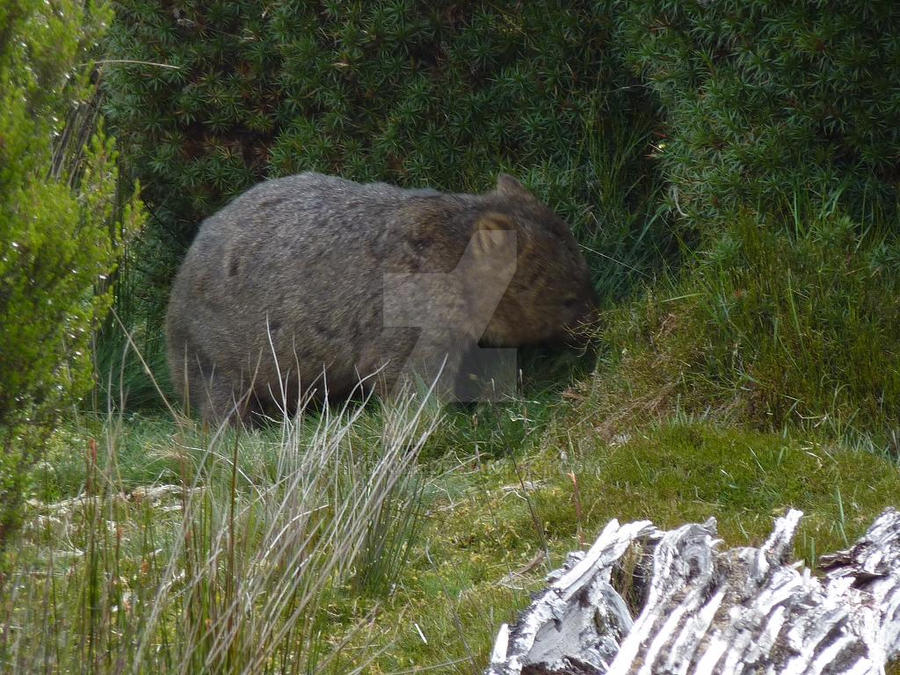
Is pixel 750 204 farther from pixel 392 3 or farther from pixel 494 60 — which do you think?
pixel 392 3

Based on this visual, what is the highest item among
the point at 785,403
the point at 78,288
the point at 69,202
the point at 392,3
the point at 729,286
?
the point at 392,3

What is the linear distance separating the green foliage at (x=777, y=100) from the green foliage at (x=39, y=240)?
3329 millimetres

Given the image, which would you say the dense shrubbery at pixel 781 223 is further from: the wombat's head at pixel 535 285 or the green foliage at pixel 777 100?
the wombat's head at pixel 535 285

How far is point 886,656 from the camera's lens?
122 inches

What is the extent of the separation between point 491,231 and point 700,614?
12.7 ft

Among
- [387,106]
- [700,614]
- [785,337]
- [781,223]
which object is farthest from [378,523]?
[387,106]

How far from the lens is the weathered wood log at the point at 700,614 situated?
271 centimetres

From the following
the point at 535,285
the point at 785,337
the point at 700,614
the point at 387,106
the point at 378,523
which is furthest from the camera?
the point at 387,106

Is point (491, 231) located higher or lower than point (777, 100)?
lower

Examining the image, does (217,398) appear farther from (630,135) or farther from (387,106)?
(630,135)

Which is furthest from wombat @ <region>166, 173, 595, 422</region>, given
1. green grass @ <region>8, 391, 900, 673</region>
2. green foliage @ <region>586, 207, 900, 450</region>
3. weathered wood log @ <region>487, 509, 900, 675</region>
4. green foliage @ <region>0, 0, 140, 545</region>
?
weathered wood log @ <region>487, 509, 900, 675</region>

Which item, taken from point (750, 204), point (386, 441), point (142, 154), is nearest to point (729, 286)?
point (750, 204)

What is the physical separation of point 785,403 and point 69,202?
11.1ft

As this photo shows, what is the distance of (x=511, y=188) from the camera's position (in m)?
6.80
